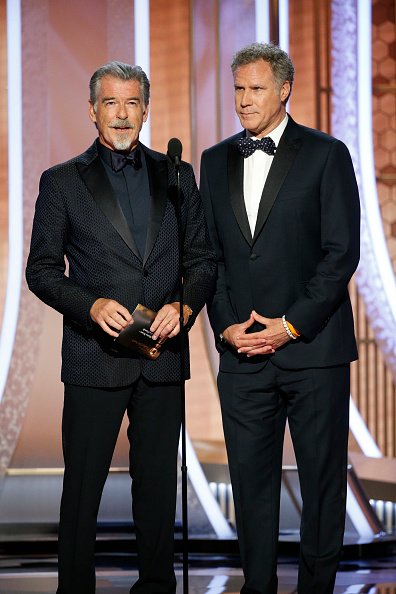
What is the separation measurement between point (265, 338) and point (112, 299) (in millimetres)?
441

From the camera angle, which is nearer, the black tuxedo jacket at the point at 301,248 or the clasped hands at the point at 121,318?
the clasped hands at the point at 121,318

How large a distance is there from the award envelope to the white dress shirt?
1.46 feet

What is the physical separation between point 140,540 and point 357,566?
1.36 m

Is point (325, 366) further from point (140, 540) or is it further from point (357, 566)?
point (357, 566)

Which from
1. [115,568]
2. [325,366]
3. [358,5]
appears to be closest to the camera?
[325,366]

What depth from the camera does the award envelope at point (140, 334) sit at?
2.75 metres

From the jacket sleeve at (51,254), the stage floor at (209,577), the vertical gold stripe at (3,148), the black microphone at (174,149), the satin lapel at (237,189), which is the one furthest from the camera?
the vertical gold stripe at (3,148)

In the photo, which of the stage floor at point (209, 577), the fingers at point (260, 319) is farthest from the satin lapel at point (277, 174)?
the stage floor at point (209, 577)

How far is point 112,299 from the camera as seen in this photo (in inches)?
112

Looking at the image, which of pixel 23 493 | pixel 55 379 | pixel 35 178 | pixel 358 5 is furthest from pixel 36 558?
pixel 358 5

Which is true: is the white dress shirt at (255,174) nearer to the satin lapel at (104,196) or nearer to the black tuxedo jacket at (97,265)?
the black tuxedo jacket at (97,265)

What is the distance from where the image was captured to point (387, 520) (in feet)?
14.3

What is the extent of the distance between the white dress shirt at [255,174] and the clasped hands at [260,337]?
290mm

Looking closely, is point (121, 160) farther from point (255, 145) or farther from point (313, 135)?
point (313, 135)
